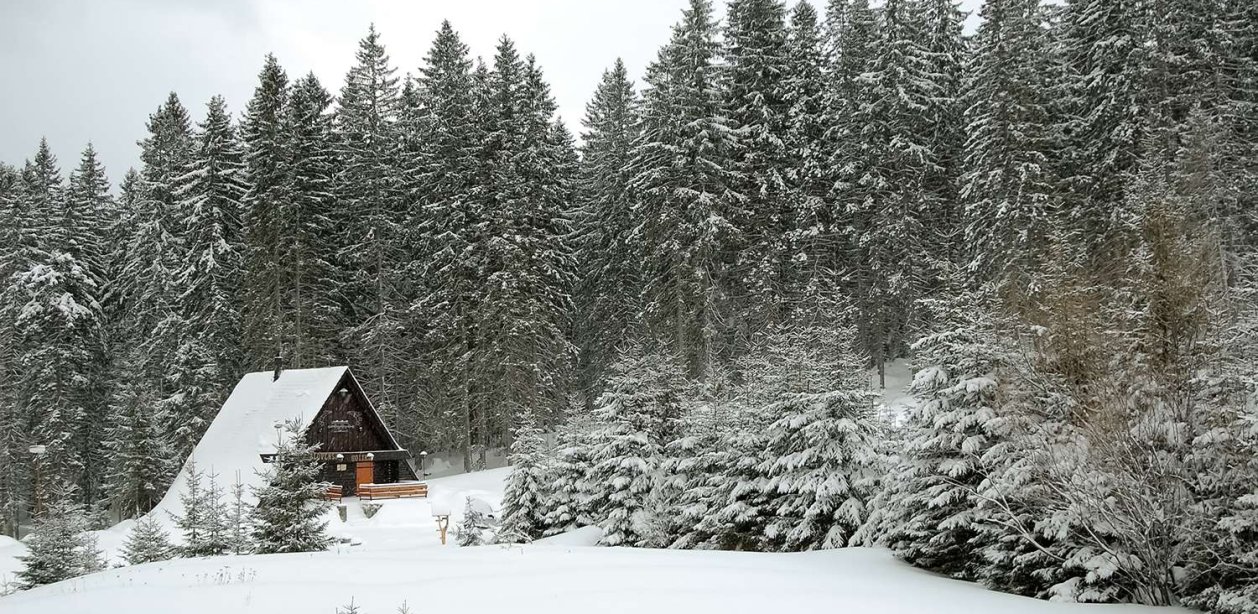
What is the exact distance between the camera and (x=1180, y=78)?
96.7 feet

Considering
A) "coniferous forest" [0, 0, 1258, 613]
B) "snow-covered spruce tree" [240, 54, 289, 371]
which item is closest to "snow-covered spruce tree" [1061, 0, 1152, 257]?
"coniferous forest" [0, 0, 1258, 613]

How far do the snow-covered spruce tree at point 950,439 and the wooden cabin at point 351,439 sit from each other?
26.1 meters

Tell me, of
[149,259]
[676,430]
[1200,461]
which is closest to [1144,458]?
[1200,461]

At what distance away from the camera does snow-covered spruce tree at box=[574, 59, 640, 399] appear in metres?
40.5

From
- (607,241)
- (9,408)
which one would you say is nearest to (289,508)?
(607,241)

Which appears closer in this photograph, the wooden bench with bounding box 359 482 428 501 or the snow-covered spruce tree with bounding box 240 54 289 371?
the wooden bench with bounding box 359 482 428 501

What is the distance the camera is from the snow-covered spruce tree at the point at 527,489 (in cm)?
2377

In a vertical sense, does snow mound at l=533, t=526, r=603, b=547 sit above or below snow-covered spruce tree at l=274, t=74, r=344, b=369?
below

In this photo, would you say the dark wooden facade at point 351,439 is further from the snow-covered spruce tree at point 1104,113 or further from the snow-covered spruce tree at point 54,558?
the snow-covered spruce tree at point 1104,113

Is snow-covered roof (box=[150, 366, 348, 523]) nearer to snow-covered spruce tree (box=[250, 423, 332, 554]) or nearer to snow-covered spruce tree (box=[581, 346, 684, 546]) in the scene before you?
snow-covered spruce tree (box=[581, 346, 684, 546])

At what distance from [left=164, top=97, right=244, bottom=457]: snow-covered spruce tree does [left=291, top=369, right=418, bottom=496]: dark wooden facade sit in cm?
738

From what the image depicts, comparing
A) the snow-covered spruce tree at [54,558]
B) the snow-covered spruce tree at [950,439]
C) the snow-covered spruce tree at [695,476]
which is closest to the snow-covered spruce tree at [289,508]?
the snow-covered spruce tree at [54,558]

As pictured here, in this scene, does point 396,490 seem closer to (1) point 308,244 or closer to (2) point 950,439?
(1) point 308,244

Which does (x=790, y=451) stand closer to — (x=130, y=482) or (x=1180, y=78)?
(x=1180, y=78)
